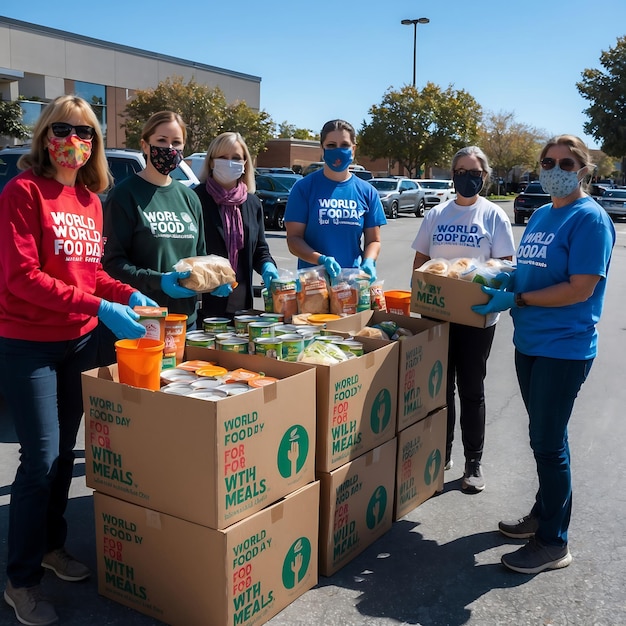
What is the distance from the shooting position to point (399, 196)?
31016 millimetres

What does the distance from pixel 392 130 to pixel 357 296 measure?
4393 cm

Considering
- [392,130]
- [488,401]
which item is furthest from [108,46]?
[488,401]

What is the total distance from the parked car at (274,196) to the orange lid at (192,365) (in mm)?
17247

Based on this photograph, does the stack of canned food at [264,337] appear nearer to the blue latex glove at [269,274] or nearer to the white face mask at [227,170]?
the blue latex glove at [269,274]

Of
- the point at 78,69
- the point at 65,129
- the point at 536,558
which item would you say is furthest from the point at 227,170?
the point at 78,69

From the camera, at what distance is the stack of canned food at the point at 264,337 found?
340 centimetres

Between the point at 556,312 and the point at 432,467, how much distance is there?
1.41 m

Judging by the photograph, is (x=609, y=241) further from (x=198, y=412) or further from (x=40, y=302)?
(x=40, y=302)

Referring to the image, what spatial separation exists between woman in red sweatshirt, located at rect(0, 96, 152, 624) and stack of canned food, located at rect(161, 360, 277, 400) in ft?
0.95

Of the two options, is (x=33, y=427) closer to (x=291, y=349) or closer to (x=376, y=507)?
(x=291, y=349)

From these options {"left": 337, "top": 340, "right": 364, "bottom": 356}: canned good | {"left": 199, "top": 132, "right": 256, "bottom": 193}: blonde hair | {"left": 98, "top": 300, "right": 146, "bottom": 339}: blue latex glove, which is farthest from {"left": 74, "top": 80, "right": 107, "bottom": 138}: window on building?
{"left": 98, "top": 300, "right": 146, "bottom": 339}: blue latex glove

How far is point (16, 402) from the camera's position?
294 centimetres

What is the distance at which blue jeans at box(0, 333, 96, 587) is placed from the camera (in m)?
2.94

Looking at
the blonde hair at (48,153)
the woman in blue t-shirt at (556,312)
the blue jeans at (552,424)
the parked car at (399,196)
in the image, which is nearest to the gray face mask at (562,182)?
the woman in blue t-shirt at (556,312)
